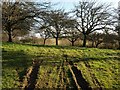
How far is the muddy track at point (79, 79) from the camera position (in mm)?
17558

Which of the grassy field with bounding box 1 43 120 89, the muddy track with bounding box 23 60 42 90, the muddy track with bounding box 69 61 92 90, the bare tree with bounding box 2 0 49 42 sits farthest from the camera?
the bare tree with bounding box 2 0 49 42

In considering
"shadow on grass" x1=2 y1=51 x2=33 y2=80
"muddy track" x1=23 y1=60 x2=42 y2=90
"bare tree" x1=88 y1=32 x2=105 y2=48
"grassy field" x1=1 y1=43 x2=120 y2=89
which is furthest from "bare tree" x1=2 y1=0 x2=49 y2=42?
"bare tree" x1=88 y1=32 x2=105 y2=48

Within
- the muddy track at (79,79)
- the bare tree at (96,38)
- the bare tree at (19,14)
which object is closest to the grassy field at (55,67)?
the muddy track at (79,79)

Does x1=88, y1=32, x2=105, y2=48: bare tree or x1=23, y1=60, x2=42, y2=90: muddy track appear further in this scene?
x1=88, y1=32, x2=105, y2=48: bare tree

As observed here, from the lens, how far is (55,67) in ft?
67.6

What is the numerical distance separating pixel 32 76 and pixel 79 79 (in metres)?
3.07

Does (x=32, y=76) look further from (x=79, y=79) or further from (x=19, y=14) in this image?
(x=19, y=14)

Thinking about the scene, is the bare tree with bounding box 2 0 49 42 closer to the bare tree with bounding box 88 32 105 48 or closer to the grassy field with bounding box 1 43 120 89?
the grassy field with bounding box 1 43 120 89

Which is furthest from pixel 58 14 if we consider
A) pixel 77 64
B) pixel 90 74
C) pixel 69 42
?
pixel 69 42

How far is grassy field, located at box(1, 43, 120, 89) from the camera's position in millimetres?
17828

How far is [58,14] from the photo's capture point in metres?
29.0

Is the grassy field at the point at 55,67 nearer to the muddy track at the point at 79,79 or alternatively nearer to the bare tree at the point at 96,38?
the muddy track at the point at 79,79

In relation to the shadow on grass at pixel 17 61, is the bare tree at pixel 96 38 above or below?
above

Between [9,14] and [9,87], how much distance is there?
13810 mm
